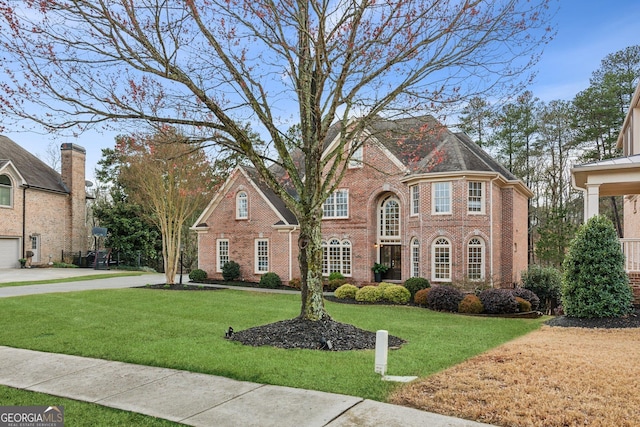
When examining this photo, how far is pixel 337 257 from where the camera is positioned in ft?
79.6

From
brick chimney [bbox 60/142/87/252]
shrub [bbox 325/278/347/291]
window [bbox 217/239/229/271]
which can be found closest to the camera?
shrub [bbox 325/278/347/291]

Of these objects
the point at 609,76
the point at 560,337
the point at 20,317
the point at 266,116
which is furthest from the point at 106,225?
the point at 609,76

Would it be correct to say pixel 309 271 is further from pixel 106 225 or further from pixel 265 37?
pixel 106 225

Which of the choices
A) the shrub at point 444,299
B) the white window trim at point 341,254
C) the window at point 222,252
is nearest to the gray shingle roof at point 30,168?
the window at point 222,252

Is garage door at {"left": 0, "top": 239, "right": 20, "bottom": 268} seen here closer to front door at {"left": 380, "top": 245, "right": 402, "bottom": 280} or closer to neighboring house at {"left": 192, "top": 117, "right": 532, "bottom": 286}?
neighboring house at {"left": 192, "top": 117, "right": 532, "bottom": 286}

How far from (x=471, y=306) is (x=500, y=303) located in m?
0.93

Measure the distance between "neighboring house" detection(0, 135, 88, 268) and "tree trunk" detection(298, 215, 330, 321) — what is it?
27.1 metres

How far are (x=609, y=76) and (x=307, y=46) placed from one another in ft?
101

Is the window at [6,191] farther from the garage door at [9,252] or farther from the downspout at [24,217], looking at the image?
the garage door at [9,252]

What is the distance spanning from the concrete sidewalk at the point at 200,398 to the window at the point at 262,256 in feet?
58.8

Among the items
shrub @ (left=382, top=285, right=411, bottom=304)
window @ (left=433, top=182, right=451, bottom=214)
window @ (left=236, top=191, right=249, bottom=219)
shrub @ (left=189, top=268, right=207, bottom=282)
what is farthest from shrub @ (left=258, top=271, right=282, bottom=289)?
window @ (left=433, top=182, right=451, bottom=214)

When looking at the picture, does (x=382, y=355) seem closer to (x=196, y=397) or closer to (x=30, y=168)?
(x=196, y=397)

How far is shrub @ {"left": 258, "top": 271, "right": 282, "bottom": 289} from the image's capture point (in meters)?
24.0

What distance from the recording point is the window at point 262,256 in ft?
83.6
